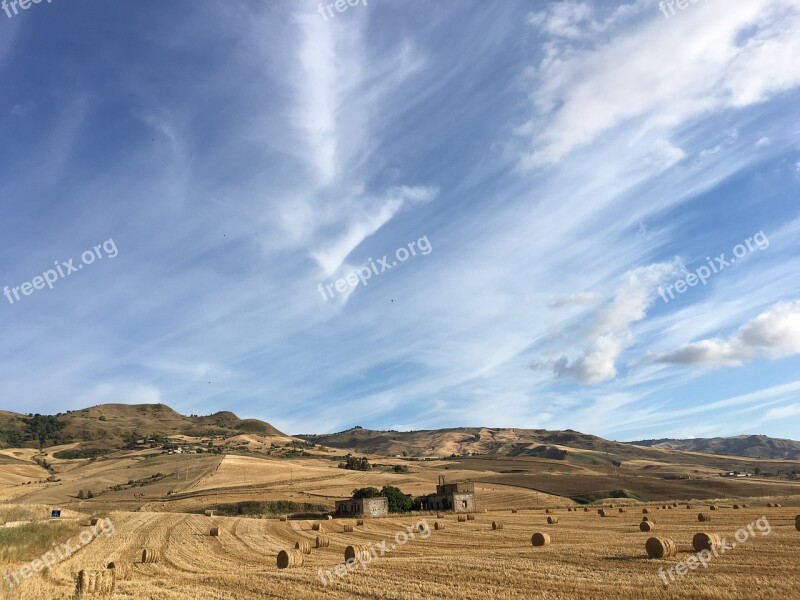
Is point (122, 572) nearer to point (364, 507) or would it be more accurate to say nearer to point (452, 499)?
point (364, 507)

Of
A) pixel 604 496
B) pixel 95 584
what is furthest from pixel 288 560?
pixel 604 496

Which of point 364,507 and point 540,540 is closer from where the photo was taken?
point 540,540

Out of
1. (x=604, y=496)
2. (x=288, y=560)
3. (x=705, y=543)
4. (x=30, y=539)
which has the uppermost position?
(x=604, y=496)

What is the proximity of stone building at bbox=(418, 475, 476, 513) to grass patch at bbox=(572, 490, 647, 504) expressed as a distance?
2065cm

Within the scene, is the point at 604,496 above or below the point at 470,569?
above

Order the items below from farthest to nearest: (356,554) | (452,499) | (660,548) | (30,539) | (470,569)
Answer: (452,499)
(30,539)
(356,554)
(660,548)
(470,569)

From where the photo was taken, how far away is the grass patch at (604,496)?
3514 inches

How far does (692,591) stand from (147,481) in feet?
410

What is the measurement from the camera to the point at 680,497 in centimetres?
9031

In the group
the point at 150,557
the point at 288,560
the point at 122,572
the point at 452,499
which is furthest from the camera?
the point at 452,499

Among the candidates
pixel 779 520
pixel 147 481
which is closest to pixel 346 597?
pixel 779 520

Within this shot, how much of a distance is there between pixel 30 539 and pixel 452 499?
54.1 m

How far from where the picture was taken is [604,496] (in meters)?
91.6

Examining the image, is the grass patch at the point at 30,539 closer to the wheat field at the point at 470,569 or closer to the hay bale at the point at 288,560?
the wheat field at the point at 470,569
